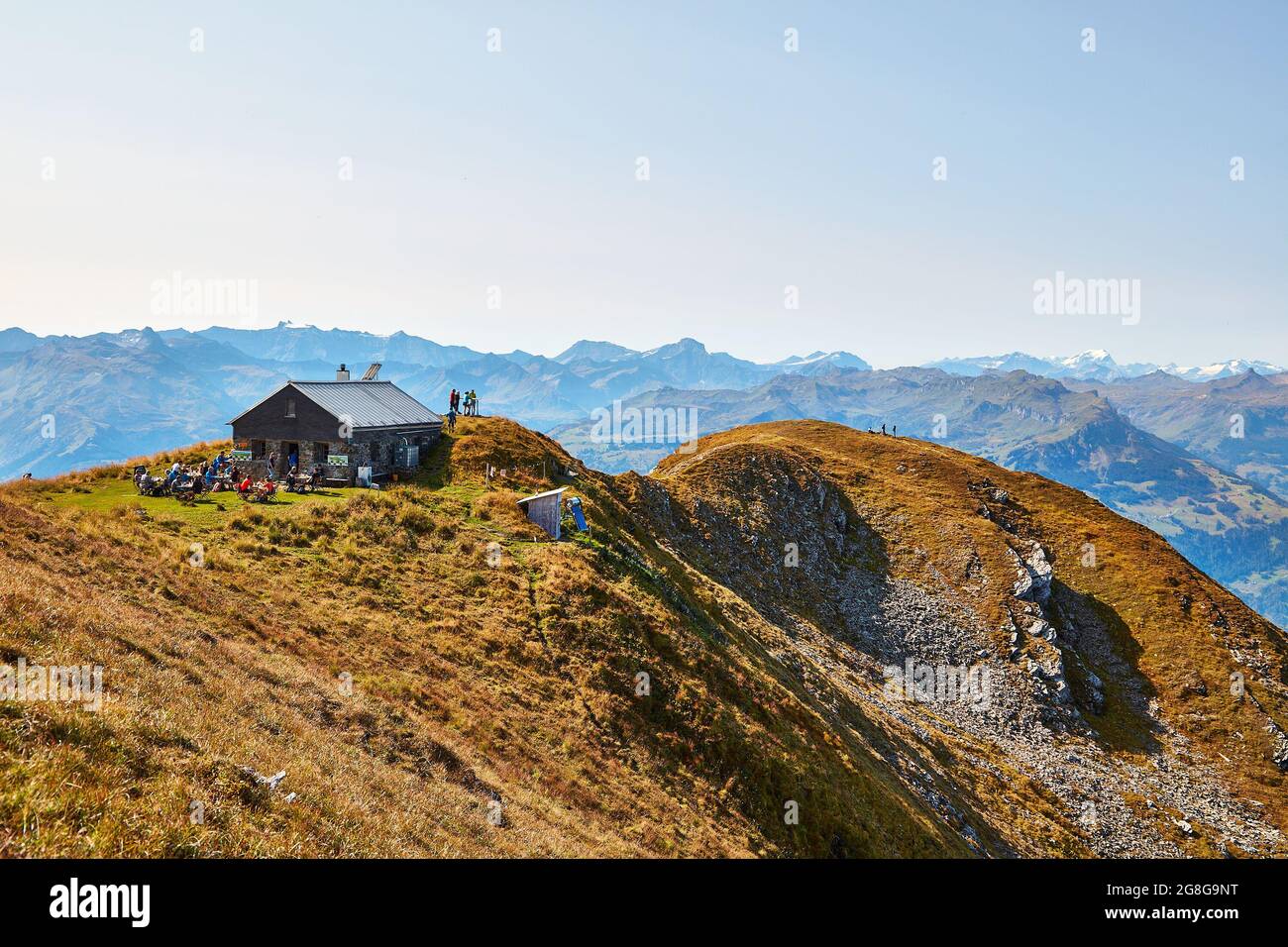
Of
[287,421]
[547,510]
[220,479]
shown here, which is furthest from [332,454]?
[547,510]

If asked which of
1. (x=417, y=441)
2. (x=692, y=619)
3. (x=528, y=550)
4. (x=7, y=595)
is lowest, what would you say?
(x=692, y=619)

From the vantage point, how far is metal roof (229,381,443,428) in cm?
5200

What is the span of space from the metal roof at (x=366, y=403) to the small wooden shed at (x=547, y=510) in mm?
15932

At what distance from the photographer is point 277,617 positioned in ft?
85.3

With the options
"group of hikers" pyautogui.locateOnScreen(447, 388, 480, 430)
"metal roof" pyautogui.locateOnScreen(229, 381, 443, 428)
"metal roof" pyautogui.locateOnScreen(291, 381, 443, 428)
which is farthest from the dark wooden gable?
"group of hikers" pyautogui.locateOnScreen(447, 388, 480, 430)

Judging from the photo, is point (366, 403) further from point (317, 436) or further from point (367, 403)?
point (317, 436)

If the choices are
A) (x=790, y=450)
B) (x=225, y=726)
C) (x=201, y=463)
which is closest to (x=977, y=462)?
(x=790, y=450)

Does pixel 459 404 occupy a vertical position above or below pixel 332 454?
above

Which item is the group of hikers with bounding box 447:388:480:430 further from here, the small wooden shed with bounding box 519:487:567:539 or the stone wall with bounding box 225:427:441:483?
the small wooden shed with bounding box 519:487:567:539

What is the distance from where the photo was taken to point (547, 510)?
1797 inches

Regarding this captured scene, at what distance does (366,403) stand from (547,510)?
70.4 feet

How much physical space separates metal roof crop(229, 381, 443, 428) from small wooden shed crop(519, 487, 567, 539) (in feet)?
52.3
